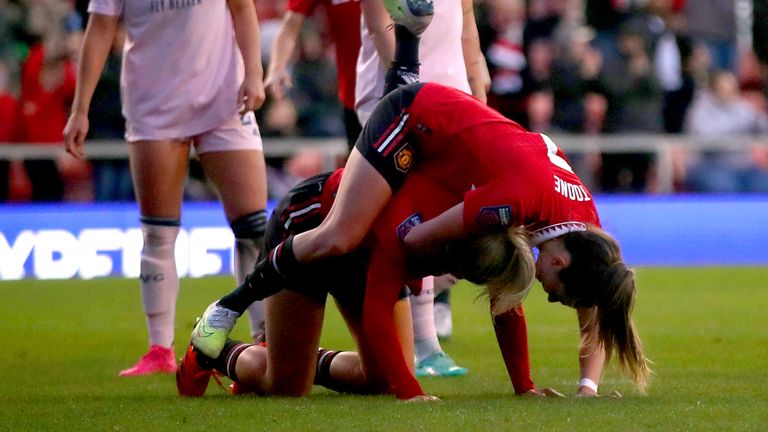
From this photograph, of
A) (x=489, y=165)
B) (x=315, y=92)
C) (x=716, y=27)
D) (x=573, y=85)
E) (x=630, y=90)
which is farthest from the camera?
(x=716, y=27)

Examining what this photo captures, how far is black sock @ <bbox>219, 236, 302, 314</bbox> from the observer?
19.6 feet

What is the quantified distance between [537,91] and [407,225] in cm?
1013

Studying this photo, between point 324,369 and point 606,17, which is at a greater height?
point 324,369

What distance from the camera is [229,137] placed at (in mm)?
7555

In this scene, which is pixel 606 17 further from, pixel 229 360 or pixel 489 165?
pixel 489 165

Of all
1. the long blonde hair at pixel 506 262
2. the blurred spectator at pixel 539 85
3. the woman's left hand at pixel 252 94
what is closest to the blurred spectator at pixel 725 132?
the blurred spectator at pixel 539 85

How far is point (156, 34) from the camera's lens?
7.54 meters

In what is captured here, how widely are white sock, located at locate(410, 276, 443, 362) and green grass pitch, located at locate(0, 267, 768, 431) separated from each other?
0.26 metres

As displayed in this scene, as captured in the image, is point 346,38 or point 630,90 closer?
point 346,38

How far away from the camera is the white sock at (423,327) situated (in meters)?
7.35

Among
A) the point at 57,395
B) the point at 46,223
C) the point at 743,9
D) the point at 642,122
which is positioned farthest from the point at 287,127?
the point at 57,395

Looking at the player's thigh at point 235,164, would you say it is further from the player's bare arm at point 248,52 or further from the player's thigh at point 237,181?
the player's bare arm at point 248,52

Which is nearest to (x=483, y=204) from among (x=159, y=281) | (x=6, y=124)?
(x=159, y=281)

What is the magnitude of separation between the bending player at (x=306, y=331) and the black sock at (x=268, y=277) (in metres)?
0.08
